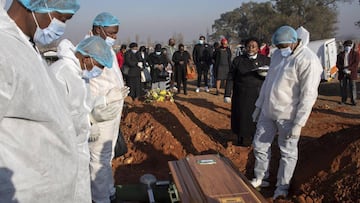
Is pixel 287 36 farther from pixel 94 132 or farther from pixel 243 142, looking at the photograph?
pixel 243 142

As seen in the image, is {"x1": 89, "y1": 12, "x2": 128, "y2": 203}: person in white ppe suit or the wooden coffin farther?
{"x1": 89, "y1": 12, "x2": 128, "y2": 203}: person in white ppe suit

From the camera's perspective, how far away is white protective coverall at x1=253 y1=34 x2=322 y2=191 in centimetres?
373

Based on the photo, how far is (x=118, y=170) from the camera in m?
5.33

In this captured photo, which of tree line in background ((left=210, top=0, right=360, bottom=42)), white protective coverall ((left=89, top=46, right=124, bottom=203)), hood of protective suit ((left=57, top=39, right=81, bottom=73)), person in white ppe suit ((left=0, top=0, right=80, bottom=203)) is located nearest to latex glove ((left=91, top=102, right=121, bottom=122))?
white protective coverall ((left=89, top=46, right=124, bottom=203))

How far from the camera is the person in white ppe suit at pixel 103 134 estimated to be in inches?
144

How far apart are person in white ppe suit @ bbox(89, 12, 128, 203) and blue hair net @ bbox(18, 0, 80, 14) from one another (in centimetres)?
164

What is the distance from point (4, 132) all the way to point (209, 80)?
12668 mm

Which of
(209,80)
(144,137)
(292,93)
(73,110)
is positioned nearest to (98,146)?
(73,110)

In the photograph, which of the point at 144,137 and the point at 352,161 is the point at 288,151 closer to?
the point at 352,161

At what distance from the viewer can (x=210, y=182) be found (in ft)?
10.8

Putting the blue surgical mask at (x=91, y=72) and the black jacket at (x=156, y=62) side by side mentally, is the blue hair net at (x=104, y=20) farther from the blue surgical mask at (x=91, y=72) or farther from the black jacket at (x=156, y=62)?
the black jacket at (x=156, y=62)

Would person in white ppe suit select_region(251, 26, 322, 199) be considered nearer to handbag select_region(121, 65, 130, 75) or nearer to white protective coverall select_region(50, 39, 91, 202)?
white protective coverall select_region(50, 39, 91, 202)

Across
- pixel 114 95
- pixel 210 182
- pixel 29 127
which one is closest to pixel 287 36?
pixel 210 182

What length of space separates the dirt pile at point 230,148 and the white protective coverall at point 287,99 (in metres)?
0.51
